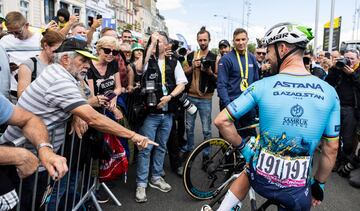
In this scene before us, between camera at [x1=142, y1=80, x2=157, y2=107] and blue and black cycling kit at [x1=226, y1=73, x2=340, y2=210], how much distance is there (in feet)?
5.81

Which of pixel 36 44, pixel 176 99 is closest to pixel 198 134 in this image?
pixel 176 99

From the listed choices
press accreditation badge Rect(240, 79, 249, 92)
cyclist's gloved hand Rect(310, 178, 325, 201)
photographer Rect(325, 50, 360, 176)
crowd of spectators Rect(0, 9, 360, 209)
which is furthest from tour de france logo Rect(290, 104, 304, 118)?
photographer Rect(325, 50, 360, 176)

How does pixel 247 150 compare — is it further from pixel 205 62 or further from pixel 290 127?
pixel 205 62

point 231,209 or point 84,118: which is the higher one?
point 84,118

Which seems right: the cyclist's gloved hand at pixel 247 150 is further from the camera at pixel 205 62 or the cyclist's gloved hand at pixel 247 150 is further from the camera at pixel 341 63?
the camera at pixel 341 63

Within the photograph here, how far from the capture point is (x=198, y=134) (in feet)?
22.9

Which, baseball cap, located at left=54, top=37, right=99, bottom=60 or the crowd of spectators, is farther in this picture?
baseball cap, located at left=54, top=37, right=99, bottom=60

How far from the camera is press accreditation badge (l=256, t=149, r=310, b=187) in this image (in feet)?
6.66

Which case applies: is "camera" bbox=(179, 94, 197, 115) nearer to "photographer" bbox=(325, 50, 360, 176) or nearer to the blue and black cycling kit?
the blue and black cycling kit

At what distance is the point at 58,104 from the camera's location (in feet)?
7.36

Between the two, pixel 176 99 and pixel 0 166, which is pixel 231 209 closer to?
pixel 0 166

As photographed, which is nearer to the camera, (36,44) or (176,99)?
(176,99)

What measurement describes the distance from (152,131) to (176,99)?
1.79 feet

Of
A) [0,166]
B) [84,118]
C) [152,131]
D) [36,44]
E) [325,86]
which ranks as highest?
[36,44]
